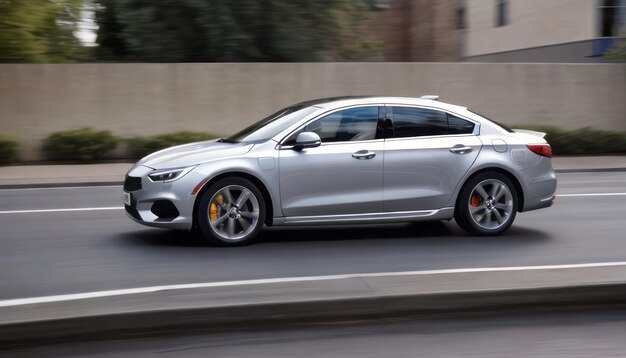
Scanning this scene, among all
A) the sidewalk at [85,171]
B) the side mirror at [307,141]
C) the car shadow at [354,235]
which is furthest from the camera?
the sidewalk at [85,171]

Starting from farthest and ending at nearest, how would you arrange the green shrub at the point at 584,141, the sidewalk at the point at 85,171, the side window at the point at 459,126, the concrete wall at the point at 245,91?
the green shrub at the point at 584,141
the concrete wall at the point at 245,91
the sidewalk at the point at 85,171
the side window at the point at 459,126

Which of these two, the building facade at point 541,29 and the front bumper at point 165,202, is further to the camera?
the building facade at point 541,29

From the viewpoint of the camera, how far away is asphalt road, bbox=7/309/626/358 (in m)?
5.18

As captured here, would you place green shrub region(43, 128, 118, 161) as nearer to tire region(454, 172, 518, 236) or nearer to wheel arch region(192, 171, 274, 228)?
wheel arch region(192, 171, 274, 228)

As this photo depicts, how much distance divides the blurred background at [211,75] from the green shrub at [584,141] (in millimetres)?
66

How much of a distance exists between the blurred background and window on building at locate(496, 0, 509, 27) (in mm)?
11693

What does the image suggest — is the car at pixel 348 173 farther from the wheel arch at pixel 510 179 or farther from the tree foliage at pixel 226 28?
the tree foliage at pixel 226 28

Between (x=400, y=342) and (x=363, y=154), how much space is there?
3.62 meters

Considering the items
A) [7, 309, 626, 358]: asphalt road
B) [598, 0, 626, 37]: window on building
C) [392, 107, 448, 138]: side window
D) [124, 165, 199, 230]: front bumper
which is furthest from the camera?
[598, 0, 626, 37]: window on building

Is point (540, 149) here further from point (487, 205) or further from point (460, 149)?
point (460, 149)

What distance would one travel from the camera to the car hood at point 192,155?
8.41 m

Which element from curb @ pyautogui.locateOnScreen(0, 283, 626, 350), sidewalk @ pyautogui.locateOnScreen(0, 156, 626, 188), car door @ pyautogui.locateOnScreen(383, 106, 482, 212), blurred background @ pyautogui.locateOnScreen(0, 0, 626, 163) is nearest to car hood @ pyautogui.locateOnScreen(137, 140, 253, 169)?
car door @ pyautogui.locateOnScreen(383, 106, 482, 212)

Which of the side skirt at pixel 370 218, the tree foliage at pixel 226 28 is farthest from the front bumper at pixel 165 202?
the tree foliage at pixel 226 28

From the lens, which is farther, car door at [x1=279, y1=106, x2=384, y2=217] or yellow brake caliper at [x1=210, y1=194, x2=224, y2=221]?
car door at [x1=279, y1=106, x2=384, y2=217]
